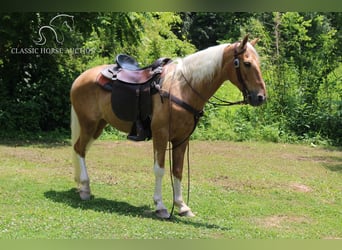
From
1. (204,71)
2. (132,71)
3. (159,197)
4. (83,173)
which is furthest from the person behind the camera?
(83,173)

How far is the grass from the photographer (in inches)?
174

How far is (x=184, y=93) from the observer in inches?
194

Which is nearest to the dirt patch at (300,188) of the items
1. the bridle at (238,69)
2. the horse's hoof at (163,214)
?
the horse's hoof at (163,214)

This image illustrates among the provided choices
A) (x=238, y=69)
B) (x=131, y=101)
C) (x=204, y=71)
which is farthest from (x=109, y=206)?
(x=238, y=69)

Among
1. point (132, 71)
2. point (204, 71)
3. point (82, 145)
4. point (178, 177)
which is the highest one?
point (204, 71)

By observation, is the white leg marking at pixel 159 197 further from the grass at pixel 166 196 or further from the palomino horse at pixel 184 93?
the grass at pixel 166 196

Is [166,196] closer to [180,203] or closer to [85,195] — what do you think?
[180,203]

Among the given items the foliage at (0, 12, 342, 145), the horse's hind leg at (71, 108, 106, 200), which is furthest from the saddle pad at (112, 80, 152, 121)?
the foliage at (0, 12, 342, 145)

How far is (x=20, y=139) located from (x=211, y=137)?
16.4 feet

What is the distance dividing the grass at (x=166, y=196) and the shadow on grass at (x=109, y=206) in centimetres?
1

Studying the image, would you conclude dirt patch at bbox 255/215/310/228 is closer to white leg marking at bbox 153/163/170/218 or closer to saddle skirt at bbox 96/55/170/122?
white leg marking at bbox 153/163/170/218

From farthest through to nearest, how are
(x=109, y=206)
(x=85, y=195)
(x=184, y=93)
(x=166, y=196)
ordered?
(x=166, y=196) < (x=85, y=195) < (x=109, y=206) < (x=184, y=93)

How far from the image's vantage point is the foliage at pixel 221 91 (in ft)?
37.9

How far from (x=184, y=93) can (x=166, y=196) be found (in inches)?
68.4
